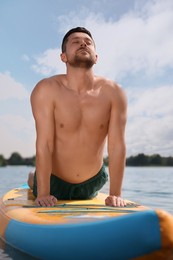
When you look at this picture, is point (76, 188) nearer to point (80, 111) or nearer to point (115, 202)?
point (115, 202)

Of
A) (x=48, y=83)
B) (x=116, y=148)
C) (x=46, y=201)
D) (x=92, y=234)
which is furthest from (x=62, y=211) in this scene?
(x=48, y=83)

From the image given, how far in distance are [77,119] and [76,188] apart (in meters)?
0.61

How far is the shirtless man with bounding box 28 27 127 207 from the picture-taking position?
2.99 m

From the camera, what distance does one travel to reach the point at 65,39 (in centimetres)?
316

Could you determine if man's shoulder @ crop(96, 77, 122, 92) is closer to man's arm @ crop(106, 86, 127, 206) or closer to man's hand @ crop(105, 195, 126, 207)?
man's arm @ crop(106, 86, 127, 206)

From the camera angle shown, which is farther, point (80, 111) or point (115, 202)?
point (80, 111)

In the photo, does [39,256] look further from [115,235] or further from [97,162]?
[97,162]

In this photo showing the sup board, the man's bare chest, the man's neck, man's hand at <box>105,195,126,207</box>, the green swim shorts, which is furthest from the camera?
the green swim shorts

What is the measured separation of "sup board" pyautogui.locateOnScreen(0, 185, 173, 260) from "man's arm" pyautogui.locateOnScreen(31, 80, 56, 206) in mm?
374

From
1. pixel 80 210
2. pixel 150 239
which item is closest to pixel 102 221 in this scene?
pixel 150 239

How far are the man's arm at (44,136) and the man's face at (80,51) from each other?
0.95ft

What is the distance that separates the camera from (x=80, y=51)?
303cm

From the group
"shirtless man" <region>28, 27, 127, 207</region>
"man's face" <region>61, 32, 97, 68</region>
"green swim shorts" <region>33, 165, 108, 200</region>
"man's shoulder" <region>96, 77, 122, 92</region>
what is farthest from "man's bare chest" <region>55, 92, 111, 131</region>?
"green swim shorts" <region>33, 165, 108, 200</region>

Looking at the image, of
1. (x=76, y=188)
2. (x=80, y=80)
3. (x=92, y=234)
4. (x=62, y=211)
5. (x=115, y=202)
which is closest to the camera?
(x=92, y=234)
